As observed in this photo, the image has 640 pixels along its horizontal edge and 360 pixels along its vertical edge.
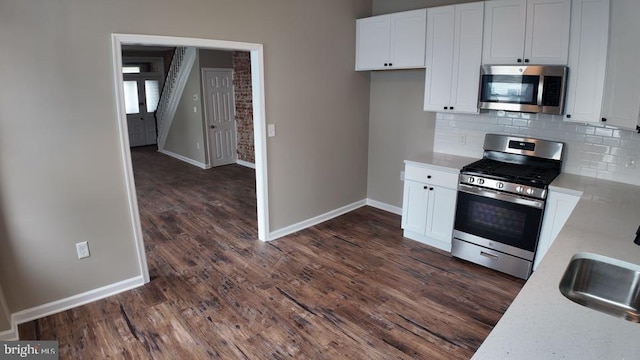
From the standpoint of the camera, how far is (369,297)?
3.19m

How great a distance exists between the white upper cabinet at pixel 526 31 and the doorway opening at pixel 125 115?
2246 mm

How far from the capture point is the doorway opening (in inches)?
116

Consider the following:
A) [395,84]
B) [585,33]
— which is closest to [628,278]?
[585,33]

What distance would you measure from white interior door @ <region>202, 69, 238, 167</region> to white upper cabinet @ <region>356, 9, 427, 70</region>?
3978mm

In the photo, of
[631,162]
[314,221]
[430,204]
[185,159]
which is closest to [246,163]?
[185,159]

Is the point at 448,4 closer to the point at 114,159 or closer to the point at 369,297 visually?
the point at 369,297

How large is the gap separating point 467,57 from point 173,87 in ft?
22.6

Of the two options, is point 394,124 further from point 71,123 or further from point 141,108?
point 141,108

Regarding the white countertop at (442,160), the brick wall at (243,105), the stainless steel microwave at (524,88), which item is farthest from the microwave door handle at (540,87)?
the brick wall at (243,105)

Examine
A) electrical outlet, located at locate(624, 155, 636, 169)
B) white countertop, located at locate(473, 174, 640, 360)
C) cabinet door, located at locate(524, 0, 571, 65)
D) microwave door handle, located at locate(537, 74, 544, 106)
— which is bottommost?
white countertop, located at locate(473, 174, 640, 360)

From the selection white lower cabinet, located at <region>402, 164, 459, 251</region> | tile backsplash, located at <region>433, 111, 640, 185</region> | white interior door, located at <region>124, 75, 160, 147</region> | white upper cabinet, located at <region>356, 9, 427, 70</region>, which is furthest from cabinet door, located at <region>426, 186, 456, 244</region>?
white interior door, located at <region>124, 75, 160, 147</region>

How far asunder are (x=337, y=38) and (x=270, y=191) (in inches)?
79.5

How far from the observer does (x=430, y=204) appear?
13.2ft

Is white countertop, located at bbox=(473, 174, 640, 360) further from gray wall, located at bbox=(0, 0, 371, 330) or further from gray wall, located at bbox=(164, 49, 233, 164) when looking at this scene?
gray wall, located at bbox=(164, 49, 233, 164)
